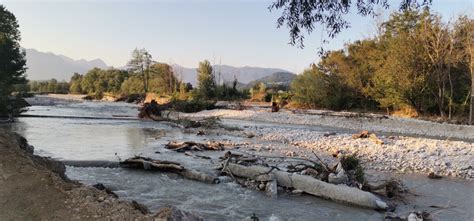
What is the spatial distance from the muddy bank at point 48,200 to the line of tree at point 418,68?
114ft

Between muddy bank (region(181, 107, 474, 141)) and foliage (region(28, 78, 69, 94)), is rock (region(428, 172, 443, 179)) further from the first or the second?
foliage (region(28, 78, 69, 94))

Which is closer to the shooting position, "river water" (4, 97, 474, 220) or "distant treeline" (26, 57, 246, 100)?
"river water" (4, 97, 474, 220)

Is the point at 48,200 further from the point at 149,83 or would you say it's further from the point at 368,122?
the point at 149,83

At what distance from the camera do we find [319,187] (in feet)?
39.5

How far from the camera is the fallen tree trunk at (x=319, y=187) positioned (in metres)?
11.1

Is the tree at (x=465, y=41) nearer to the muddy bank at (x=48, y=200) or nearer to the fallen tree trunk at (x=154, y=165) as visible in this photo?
the fallen tree trunk at (x=154, y=165)

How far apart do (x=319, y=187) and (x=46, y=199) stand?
289 inches

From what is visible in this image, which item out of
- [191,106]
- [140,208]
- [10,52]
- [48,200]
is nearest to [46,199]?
[48,200]

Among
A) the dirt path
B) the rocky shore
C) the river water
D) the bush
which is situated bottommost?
the river water

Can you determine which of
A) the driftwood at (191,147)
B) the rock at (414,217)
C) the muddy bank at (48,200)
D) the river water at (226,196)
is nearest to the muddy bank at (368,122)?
the driftwood at (191,147)

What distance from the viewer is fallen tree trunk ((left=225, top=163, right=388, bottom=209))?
1106cm

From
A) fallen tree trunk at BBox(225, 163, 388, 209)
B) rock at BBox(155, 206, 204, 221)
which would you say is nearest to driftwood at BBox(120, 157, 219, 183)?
fallen tree trunk at BBox(225, 163, 388, 209)

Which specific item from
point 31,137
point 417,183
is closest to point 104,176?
point 417,183

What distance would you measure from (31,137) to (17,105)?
1409cm
